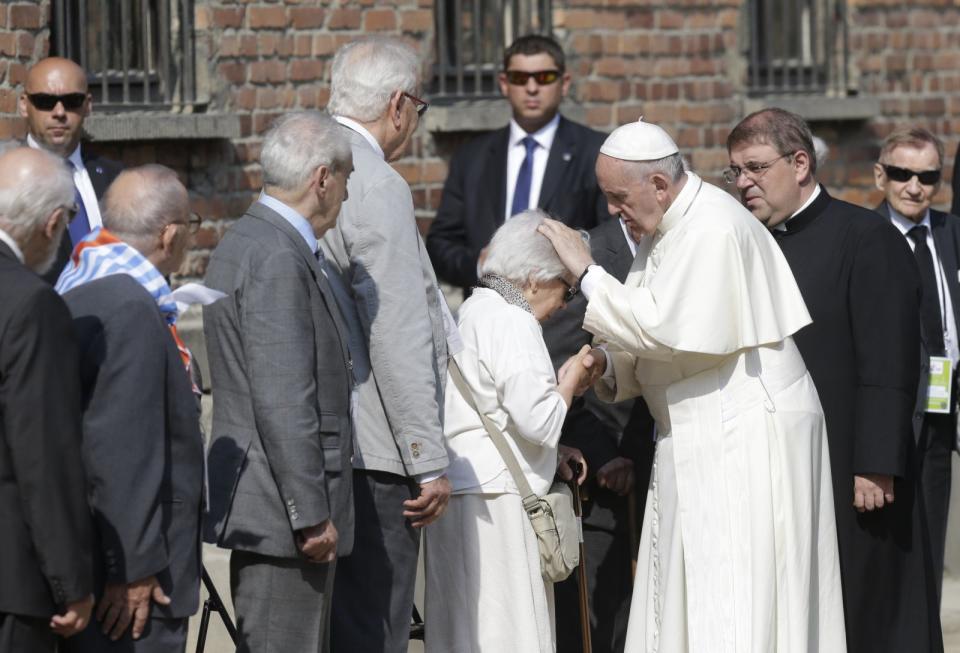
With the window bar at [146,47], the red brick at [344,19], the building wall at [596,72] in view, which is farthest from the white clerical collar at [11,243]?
the red brick at [344,19]

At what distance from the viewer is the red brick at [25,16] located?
6535 millimetres

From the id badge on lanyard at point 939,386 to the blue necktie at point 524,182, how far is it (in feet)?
6.10

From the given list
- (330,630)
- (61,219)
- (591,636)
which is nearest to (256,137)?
(591,636)

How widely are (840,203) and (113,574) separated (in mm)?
2707

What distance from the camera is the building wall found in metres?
7.20

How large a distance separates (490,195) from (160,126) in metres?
1.38

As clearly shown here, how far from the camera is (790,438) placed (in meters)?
4.86

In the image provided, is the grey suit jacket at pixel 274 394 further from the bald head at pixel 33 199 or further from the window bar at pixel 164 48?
the window bar at pixel 164 48

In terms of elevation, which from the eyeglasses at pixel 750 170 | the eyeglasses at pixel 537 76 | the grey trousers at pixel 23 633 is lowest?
the grey trousers at pixel 23 633

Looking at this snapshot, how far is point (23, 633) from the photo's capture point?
3619 millimetres

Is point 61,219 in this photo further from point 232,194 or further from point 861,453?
point 232,194

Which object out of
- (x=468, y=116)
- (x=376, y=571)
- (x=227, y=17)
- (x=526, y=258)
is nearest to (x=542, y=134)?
(x=468, y=116)

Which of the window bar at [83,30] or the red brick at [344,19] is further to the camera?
the red brick at [344,19]

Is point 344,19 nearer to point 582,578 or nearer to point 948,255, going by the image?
point 948,255
